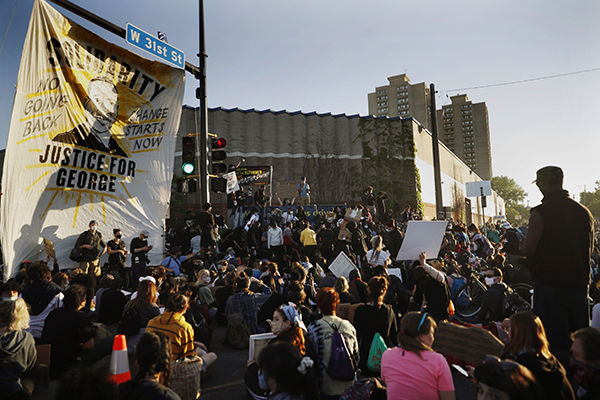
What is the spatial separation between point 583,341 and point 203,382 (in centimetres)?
443

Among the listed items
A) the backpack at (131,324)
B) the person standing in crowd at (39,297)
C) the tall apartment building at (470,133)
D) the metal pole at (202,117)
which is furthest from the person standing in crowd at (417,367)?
the tall apartment building at (470,133)

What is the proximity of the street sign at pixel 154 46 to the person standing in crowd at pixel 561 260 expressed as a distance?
337 inches

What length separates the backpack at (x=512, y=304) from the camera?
24.8ft

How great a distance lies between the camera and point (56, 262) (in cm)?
870

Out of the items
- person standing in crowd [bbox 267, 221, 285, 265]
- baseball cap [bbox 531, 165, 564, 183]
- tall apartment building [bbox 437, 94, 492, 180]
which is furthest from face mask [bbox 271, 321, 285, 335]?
tall apartment building [bbox 437, 94, 492, 180]

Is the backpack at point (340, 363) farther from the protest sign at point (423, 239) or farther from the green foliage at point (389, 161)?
the green foliage at point (389, 161)

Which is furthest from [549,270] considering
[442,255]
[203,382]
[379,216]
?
[379,216]

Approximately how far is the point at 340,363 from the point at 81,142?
307 inches

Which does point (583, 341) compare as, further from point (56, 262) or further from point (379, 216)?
point (379, 216)

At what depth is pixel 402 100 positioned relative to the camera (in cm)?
10800

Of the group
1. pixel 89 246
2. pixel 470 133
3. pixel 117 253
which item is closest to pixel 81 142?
pixel 89 246

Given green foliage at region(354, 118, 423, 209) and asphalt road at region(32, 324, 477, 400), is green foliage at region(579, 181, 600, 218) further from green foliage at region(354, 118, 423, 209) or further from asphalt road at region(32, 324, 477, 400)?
asphalt road at region(32, 324, 477, 400)

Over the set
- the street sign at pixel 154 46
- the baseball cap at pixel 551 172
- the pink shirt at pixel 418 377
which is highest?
the street sign at pixel 154 46

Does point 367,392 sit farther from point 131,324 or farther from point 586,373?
point 131,324
